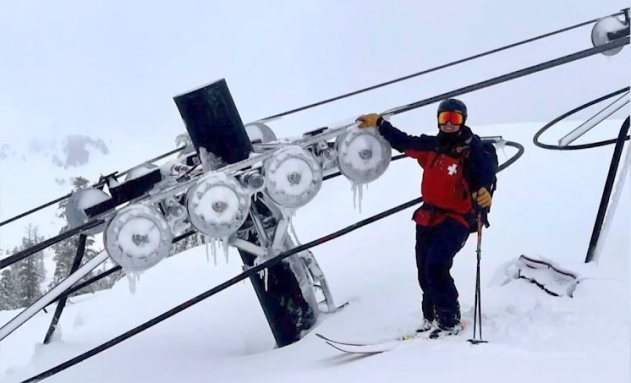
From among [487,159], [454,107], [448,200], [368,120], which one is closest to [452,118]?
[454,107]

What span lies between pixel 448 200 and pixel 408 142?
0.64 meters

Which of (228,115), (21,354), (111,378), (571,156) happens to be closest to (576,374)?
(228,115)

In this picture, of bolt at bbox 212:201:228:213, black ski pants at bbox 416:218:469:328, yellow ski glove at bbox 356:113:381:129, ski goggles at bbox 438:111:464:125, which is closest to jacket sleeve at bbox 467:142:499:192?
ski goggles at bbox 438:111:464:125

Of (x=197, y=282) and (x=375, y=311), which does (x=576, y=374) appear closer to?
(x=375, y=311)

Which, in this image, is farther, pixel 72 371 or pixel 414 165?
pixel 414 165

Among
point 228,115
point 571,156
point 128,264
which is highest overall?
point 228,115

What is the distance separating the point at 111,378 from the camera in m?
6.53

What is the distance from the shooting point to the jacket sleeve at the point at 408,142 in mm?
5555

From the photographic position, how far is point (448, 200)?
211 inches

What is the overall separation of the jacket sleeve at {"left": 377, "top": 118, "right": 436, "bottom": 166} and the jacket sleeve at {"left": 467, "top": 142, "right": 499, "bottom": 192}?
446 millimetres

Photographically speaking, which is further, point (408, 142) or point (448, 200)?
point (408, 142)

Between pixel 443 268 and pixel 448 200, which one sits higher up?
pixel 448 200

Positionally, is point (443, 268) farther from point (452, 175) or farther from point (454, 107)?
point (454, 107)

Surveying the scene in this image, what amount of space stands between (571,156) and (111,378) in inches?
431
